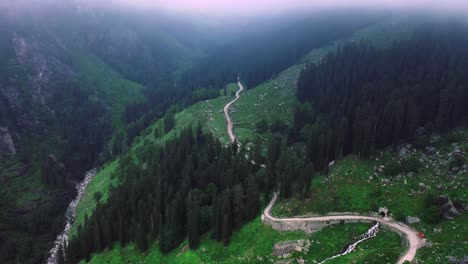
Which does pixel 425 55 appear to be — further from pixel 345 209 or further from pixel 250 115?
pixel 345 209

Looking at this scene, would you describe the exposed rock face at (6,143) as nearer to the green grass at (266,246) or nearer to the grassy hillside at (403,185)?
the green grass at (266,246)

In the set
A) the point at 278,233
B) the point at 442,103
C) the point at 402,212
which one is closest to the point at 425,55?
the point at 442,103

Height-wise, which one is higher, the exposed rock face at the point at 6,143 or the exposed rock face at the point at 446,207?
the exposed rock face at the point at 6,143

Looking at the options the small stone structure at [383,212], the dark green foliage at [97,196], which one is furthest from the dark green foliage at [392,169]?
the dark green foliage at [97,196]

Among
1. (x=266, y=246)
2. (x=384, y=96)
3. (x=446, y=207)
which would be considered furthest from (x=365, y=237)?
(x=384, y=96)

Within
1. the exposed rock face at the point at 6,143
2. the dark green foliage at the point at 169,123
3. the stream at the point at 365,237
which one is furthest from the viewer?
the exposed rock face at the point at 6,143

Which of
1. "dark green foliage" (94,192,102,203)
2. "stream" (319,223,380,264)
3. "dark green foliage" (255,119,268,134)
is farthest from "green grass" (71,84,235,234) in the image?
"stream" (319,223,380,264)

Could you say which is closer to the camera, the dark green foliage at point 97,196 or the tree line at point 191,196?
the tree line at point 191,196
